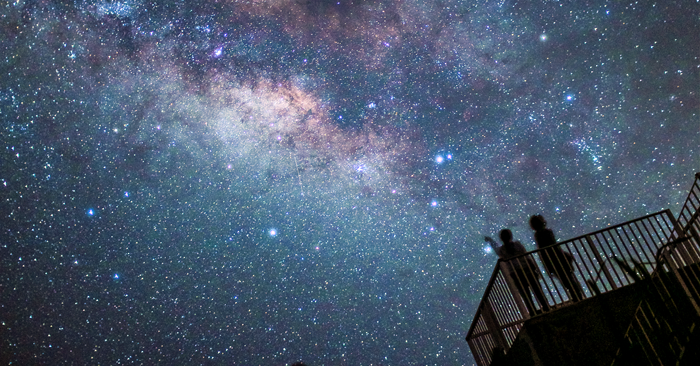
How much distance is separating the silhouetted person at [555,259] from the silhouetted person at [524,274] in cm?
26

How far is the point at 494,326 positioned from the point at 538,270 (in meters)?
1.37

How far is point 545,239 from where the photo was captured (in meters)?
8.55

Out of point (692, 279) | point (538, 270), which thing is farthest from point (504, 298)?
point (692, 279)

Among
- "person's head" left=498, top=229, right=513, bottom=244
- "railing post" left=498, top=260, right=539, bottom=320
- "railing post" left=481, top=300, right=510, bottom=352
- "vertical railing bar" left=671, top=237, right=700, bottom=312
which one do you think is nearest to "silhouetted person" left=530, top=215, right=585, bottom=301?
"person's head" left=498, top=229, right=513, bottom=244

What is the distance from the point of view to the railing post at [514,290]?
7376 mm

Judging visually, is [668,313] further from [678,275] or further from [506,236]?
[506,236]

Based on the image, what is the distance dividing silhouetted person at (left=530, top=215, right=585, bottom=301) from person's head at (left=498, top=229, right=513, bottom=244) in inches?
21.3

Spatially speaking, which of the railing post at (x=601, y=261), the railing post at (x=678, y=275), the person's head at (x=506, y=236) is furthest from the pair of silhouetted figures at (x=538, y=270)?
the railing post at (x=678, y=275)

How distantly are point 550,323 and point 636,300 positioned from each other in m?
1.44

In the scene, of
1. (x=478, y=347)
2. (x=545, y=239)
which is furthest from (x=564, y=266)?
(x=478, y=347)

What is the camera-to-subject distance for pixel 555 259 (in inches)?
321

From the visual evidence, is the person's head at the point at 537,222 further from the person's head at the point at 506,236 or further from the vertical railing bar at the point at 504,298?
the vertical railing bar at the point at 504,298

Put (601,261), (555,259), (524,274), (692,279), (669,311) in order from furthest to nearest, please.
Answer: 1. (555,259)
2. (524,274)
3. (601,261)
4. (692,279)
5. (669,311)

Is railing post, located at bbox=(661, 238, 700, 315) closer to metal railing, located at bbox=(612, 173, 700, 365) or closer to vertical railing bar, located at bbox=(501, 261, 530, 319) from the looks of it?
metal railing, located at bbox=(612, 173, 700, 365)
